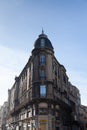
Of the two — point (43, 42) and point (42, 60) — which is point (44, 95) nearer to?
point (42, 60)

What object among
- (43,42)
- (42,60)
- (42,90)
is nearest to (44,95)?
(42,90)

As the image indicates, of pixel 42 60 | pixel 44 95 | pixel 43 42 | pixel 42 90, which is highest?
pixel 43 42

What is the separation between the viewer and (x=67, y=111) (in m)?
47.6

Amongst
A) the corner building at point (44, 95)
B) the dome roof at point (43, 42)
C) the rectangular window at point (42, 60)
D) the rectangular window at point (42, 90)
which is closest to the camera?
the corner building at point (44, 95)

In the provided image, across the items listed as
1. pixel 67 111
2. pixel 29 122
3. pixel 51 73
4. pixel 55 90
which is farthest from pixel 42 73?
pixel 67 111

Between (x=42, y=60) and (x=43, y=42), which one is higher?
(x=43, y=42)

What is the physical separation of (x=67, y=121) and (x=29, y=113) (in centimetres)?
1132

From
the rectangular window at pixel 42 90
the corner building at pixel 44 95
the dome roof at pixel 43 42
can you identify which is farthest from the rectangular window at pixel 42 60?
the rectangular window at pixel 42 90

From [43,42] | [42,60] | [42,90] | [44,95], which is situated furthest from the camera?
[43,42]

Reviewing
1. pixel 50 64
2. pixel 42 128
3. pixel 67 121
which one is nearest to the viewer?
pixel 42 128

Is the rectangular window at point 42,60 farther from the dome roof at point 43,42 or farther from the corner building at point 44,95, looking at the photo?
the dome roof at point 43,42

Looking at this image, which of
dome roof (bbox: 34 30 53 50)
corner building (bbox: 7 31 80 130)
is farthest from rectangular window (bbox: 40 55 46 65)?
dome roof (bbox: 34 30 53 50)

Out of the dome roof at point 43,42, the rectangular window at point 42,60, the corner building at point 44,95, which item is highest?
the dome roof at point 43,42

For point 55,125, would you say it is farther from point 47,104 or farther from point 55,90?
point 55,90
